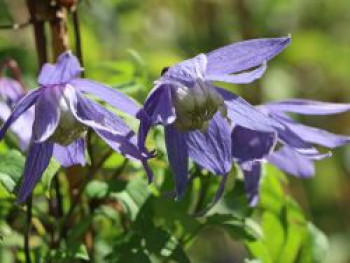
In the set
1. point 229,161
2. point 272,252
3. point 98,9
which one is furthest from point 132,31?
point 229,161

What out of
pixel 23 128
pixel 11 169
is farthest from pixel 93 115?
pixel 23 128

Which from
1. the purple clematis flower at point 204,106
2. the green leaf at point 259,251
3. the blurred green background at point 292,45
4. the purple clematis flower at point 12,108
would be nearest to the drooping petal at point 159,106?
the purple clematis flower at point 204,106

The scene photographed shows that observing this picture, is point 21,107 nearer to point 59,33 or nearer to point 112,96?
point 112,96

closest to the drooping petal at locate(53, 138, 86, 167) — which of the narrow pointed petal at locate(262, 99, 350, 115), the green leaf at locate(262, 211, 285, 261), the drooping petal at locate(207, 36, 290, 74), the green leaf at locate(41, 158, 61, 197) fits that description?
the green leaf at locate(41, 158, 61, 197)

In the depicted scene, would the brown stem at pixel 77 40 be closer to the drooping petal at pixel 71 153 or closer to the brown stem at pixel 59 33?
the brown stem at pixel 59 33

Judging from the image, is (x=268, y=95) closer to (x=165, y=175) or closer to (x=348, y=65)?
(x=348, y=65)

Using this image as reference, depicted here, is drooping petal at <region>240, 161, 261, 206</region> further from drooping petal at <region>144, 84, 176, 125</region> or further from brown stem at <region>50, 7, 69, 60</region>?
brown stem at <region>50, 7, 69, 60</region>
